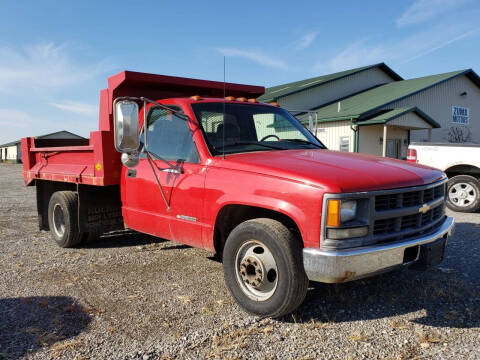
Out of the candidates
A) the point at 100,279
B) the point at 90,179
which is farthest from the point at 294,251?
the point at 90,179

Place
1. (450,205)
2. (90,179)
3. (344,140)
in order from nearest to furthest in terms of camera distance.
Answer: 1. (90,179)
2. (450,205)
3. (344,140)

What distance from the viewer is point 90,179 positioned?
17.1 ft

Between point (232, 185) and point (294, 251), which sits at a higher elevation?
point (232, 185)

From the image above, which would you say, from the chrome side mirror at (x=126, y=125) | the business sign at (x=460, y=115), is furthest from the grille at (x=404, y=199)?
the business sign at (x=460, y=115)

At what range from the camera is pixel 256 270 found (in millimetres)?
3391

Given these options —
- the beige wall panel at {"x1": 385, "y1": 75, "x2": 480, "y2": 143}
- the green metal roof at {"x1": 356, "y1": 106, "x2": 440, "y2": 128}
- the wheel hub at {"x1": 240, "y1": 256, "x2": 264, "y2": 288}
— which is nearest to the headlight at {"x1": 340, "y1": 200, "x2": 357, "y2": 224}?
the wheel hub at {"x1": 240, "y1": 256, "x2": 264, "y2": 288}

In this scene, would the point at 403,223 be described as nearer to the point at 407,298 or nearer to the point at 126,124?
the point at 407,298

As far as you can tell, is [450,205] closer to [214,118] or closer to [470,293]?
[470,293]

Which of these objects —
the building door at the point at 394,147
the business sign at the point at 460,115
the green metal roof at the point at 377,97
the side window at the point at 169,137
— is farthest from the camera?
the business sign at the point at 460,115

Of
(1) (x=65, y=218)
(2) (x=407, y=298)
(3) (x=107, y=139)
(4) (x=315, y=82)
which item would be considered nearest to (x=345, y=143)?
(4) (x=315, y=82)

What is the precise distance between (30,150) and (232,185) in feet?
15.6

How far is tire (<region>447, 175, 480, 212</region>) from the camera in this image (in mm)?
8633

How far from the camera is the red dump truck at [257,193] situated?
302 cm

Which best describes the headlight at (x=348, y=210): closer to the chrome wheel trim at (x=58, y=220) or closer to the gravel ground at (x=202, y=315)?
the gravel ground at (x=202, y=315)
